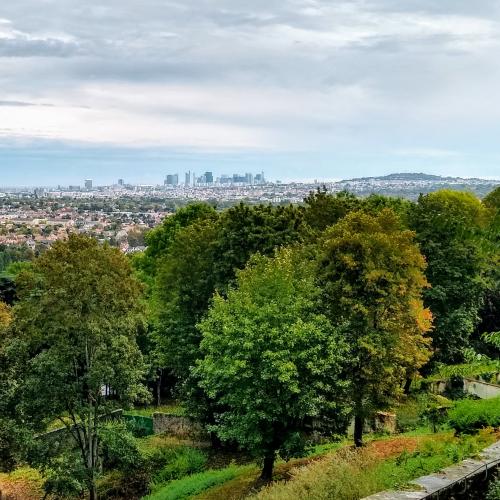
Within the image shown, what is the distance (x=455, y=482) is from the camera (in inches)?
291

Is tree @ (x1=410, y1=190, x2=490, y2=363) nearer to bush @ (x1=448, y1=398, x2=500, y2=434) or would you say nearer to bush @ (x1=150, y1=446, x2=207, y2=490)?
bush @ (x1=150, y1=446, x2=207, y2=490)

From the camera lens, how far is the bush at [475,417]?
12.1 meters

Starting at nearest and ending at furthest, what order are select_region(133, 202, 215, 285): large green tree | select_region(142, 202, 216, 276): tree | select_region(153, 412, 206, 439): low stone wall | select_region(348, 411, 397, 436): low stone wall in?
select_region(348, 411, 397, 436): low stone wall, select_region(153, 412, 206, 439): low stone wall, select_region(133, 202, 215, 285): large green tree, select_region(142, 202, 216, 276): tree

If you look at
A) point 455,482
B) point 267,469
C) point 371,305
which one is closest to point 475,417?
point 455,482

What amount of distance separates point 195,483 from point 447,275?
14.1 metres

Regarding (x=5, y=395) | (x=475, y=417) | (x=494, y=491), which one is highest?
(x=494, y=491)

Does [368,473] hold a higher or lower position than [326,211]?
lower

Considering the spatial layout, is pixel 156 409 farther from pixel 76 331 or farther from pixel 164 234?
pixel 76 331

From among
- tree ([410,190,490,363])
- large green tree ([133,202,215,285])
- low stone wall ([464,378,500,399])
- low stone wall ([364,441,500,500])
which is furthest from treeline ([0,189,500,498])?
large green tree ([133,202,215,285])

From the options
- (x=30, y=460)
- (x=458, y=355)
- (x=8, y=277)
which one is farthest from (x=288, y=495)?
(x=8, y=277)

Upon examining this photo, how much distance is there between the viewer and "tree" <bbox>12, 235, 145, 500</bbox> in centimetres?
1664

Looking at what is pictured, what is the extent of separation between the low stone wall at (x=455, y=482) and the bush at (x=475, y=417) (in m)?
3.86

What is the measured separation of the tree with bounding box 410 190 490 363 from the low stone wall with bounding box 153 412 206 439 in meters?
10.3

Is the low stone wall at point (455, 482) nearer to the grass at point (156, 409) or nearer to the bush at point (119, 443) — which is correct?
the bush at point (119, 443)
